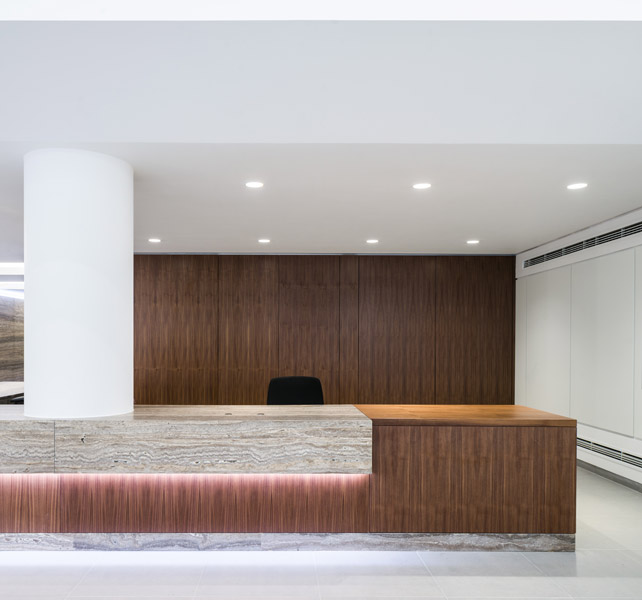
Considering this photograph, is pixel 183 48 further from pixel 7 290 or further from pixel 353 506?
pixel 7 290

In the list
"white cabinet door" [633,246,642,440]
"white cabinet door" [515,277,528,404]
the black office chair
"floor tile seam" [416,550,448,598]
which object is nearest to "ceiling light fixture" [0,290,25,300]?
the black office chair

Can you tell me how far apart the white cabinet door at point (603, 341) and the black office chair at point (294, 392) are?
2.90 meters

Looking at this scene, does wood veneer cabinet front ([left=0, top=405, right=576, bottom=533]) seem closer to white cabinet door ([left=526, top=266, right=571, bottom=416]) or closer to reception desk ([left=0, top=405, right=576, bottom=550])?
reception desk ([left=0, top=405, right=576, bottom=550])

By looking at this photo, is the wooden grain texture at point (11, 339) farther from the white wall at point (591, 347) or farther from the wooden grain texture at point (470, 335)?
the white wall at point (591, 347)

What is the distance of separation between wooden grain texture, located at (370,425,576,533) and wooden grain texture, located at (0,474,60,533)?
200 cm

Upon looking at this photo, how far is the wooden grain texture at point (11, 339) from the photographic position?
9.65 meters

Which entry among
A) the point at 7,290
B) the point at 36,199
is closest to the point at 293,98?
the point at 36,199

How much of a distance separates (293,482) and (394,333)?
4714 millimetres

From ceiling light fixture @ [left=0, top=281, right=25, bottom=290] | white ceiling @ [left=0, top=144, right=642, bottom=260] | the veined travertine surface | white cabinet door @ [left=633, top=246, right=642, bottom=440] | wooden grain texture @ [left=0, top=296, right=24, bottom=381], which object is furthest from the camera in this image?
wooden grain texture @ [left=0, top=296, right=24, bottom=381]

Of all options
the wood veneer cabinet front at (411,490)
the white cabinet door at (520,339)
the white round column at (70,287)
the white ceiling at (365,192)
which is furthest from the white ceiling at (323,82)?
the white cabinet door at (520,339)

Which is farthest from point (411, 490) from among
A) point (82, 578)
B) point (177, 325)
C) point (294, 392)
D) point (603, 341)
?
point (177, 325)

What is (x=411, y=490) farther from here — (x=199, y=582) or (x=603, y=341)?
(x=603, y=341)

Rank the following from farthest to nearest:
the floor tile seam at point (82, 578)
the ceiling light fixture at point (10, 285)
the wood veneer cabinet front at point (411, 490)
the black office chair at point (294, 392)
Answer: the ceiling light fixture at point (10, 285)
the black office chair at point (294, 392)
the wood veneer cabinet front at point (411, 490)
the floor tile seam at point (82, 578)

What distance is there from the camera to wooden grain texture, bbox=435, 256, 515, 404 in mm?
8180
